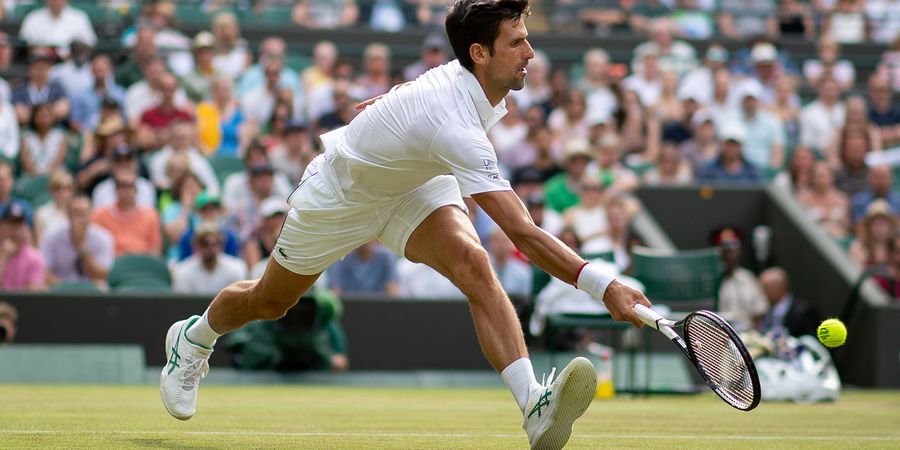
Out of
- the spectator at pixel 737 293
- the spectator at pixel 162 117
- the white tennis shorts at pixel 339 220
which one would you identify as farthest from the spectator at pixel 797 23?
the white tennis shorts at pixel 339 220

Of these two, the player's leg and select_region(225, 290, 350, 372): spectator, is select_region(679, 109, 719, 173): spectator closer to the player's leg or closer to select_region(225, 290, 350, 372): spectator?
select_region(225, 290, 350, 372): spectator

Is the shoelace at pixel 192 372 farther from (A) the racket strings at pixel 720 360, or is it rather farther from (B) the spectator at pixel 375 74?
(B) the spectator at pixel 375 74

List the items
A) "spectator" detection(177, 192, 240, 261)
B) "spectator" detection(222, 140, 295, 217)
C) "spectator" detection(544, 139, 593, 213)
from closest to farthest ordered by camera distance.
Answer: "spectator" detection(177, 192, 240, 261), "spectator" detection(222, 140, 295, 217), "spectator" detection(544, 139, 593, 213)

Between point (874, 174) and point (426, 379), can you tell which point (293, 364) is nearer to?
point (426, 379)

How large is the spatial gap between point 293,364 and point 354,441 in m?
5.84

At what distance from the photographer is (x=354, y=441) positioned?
242 inches

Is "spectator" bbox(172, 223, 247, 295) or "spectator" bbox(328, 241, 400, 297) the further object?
"spectator" bbox(328, 241, 400, 297)

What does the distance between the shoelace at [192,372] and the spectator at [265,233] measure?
5354 millimetres

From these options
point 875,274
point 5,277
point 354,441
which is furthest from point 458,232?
point 875,274

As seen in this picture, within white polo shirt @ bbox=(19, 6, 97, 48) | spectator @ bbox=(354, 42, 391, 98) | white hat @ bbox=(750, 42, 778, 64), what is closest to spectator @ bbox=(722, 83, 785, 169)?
white hat @ bbox=(750, 42, 778, 64)

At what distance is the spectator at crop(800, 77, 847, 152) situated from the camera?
656 inches

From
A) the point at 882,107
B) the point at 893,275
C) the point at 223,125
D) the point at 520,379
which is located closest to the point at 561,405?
the point at 520,379

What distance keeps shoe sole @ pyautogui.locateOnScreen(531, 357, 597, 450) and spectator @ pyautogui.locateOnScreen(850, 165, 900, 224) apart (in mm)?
10373

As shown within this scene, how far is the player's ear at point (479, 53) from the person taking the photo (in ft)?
18.6
